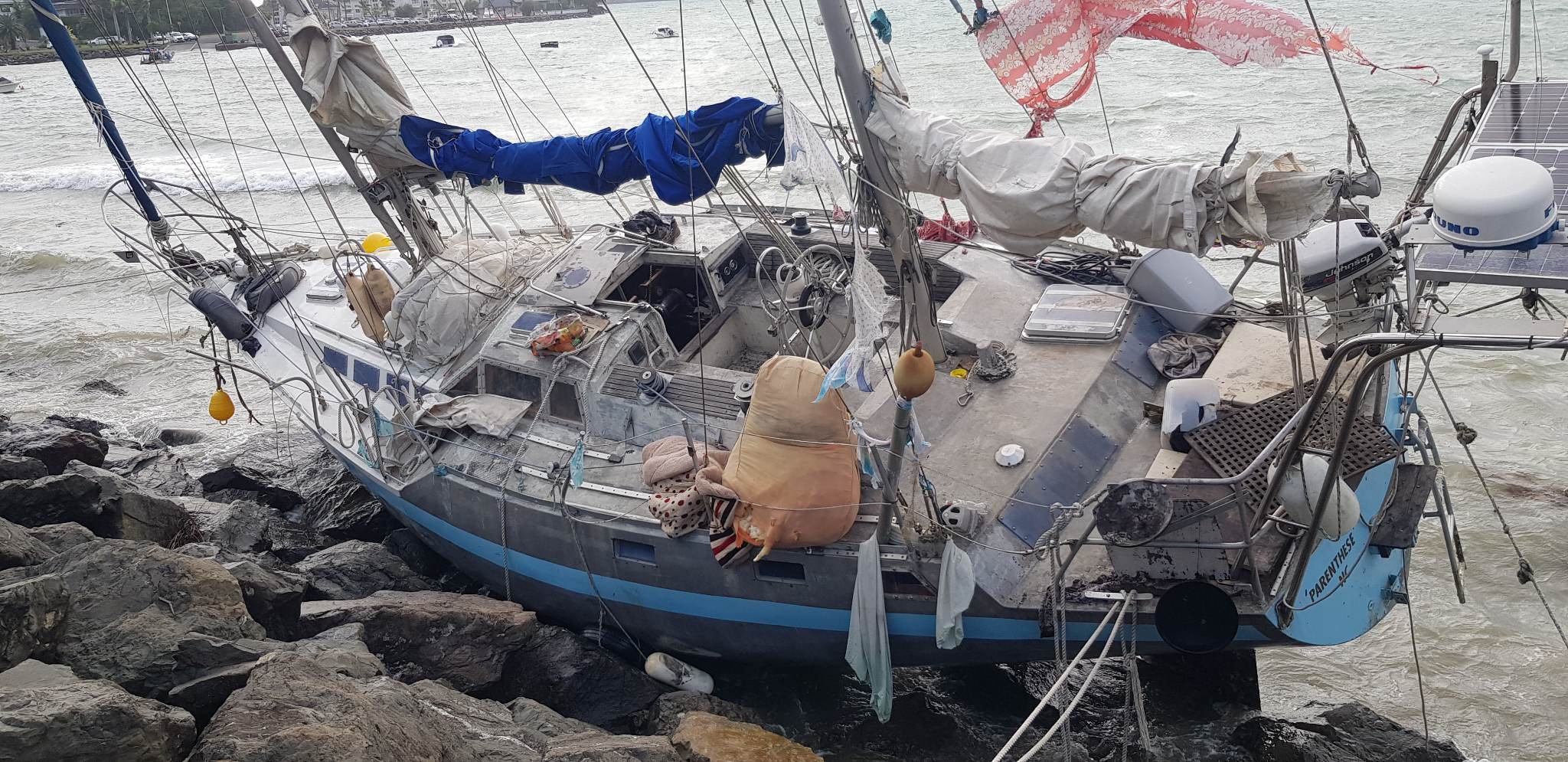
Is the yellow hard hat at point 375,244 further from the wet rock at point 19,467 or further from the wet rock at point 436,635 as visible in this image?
the wet rock at point 436,635

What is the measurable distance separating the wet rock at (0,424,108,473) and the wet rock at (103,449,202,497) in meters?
0.46

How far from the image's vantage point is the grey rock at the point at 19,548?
8.39 meters

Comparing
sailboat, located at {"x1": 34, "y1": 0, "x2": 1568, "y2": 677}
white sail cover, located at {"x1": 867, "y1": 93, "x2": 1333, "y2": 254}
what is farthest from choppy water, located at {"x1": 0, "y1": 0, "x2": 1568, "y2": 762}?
sailboat, located at {"x1": 34, "y1": 0, "x2": 1568, "y2": 677}

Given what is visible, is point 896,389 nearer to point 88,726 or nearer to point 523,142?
point 88,726

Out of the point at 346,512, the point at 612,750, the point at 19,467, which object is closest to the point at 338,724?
the point at 612,750

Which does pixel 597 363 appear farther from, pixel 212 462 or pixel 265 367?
pixel 212 462

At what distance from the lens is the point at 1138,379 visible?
31.7 feet

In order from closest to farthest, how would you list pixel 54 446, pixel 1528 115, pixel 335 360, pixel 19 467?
1. pixel 1528 115
2. pixel 19 467
3. pixel 335 360
4. pixel 54 446

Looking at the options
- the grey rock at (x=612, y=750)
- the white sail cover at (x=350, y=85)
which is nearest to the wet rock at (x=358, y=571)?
the white sail cover at (x=350, y=85)

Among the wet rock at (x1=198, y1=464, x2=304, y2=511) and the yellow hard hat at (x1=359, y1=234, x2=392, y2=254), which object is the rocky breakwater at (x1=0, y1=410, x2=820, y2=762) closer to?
the wet rock at (x1=198, y1=464, x2=304, y2=511)

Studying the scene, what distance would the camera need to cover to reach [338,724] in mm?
6180

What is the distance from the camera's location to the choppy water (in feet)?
32.0

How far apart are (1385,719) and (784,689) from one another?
4.98 meters

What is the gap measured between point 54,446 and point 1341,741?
45.1 ft
